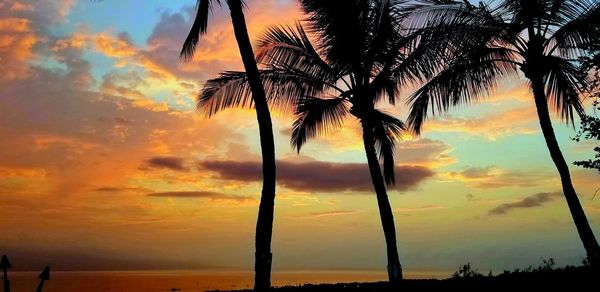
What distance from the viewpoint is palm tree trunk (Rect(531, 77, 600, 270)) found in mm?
15812

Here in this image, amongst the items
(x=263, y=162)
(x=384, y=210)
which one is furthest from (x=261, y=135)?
(x=384, y=210)

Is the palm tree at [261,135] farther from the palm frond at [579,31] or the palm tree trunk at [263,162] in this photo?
the palm frond at [579,31]

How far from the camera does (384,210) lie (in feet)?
62.7

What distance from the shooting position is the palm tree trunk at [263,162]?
44.8 feet

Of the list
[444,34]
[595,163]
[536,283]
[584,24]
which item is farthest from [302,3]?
[536,283]

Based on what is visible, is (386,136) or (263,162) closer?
(263,162)

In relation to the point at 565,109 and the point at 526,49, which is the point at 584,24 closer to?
the point at 526,49

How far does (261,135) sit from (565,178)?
836 cm

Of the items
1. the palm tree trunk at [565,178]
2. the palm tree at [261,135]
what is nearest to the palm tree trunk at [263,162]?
the palm tree at [261,135]

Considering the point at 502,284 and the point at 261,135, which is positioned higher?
the point at 261,135

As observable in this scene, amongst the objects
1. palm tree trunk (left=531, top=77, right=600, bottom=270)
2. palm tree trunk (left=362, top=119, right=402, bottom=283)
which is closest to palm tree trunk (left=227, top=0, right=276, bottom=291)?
palm tree trunk (left=362, top=119, right=402, bottom=283)

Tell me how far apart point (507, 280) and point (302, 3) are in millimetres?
11995

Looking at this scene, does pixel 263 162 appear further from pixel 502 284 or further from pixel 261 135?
pixel 502 284

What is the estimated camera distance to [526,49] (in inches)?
674
